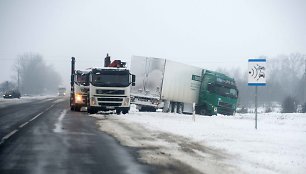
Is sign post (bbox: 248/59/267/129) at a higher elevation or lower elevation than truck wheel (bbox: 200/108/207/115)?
higher

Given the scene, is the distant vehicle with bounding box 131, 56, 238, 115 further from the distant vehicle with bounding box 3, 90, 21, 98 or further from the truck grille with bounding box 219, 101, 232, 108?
the distant vehicle with bounding box 3, 90, 21, 98

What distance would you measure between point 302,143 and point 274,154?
A: 2.96 metres

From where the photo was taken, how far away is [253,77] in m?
15.9

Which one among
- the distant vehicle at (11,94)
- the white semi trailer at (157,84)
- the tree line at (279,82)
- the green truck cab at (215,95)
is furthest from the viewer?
the tree line at (279,82)

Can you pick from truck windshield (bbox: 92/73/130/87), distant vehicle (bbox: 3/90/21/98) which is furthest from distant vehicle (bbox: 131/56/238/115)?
distant vehicle (bbox: 3/90/21/98)

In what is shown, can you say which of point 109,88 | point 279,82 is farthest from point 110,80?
point 279,82

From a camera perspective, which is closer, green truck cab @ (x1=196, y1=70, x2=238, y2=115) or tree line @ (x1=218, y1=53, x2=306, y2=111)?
green truck cab @ (x1=196, y1=70, x2=238, y2=115)

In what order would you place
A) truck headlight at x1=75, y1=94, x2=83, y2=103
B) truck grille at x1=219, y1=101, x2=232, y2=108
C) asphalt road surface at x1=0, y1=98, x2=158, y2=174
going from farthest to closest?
truck grille at x1=219, y1=101, x2=232, y2=108 → truck headlight at x1=75, y1=94, x2=83, y2=103 → asphalt road surface at x1=0, y1=98, x2=158, y2=174

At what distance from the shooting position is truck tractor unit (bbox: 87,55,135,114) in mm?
23469

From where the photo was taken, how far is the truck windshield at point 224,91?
30.0 m

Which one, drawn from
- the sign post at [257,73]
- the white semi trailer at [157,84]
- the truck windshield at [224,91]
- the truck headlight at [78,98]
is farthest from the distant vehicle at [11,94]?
the sign post at [257,73]

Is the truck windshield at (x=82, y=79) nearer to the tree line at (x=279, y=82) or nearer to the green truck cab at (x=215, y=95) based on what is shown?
the green truck cab at (x=215, y=95)

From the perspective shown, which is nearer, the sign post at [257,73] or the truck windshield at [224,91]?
the sign post at [257,73]

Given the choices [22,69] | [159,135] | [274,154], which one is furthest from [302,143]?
[22,69]
